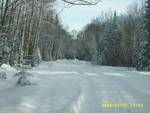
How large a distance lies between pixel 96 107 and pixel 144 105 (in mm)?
1490

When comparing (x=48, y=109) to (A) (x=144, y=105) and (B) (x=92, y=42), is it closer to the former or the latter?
(A) (x=144, y=105)

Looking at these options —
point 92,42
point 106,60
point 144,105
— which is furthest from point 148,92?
point 92,42

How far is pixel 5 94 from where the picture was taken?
8.52m

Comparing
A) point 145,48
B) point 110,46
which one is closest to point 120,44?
point 110,46

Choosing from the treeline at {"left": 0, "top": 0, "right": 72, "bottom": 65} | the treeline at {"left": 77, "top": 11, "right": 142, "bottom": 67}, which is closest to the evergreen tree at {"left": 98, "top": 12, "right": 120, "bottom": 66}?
the treeline at {"left": 77, "top": 11, "right": 142, "bottom": 67}
